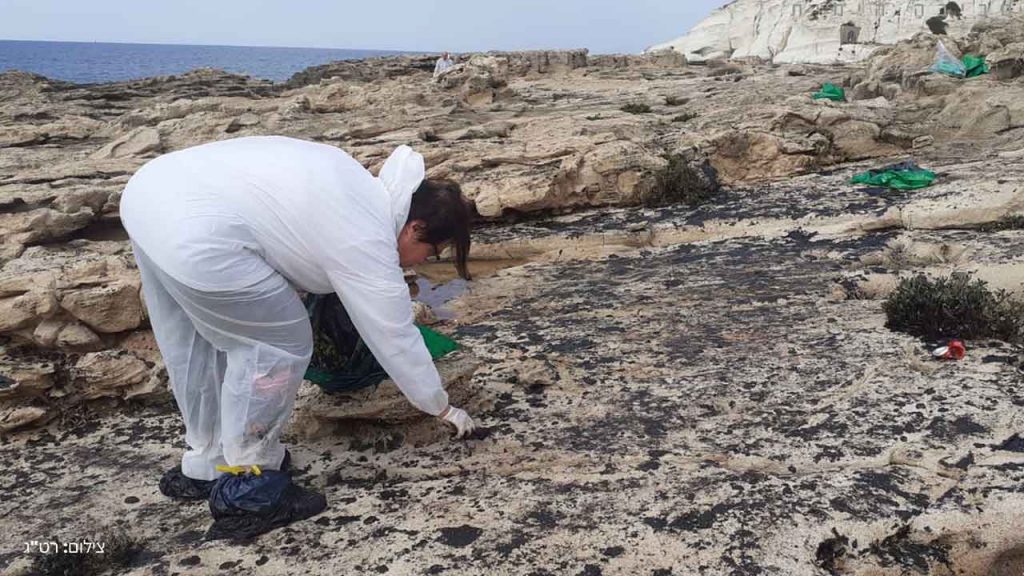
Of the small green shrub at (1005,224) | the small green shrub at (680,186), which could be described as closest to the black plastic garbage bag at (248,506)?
the small green shrub at (1005,224)

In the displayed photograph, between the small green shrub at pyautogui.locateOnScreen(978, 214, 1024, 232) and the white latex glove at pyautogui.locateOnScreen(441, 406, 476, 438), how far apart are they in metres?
5.61

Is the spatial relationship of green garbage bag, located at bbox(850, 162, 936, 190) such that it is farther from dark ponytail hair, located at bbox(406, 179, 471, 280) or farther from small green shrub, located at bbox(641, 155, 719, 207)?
dark ponytail hair, located at bbox(406, 179, 471, 280)

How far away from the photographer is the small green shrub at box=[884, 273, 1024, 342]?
15.6 ft

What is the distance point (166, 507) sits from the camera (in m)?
3.75

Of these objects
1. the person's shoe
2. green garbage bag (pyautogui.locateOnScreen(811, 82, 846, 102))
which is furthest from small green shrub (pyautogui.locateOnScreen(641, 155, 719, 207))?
the person's shoe

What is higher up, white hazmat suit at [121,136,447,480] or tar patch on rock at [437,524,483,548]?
white hazmat suit at [121,136,447,480]

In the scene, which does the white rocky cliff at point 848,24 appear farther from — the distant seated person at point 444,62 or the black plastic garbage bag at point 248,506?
the black plastic garbage bag at point 248,506

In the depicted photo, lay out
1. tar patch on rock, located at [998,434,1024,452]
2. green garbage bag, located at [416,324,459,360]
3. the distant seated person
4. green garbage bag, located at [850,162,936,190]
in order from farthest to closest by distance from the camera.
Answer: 1. the distant seated person
2. green garbage bag, located at [850,162,936,190]
3. green garbage bag, located at [416,324,459,360]
4. tar patch on rock, located at [998,434,1024,452]

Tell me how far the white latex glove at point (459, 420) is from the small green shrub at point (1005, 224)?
5607 mm

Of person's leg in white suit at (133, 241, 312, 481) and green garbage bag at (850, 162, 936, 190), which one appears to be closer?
person's leg in white suit at (133, 241, 312, 481)

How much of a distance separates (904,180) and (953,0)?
140 ft

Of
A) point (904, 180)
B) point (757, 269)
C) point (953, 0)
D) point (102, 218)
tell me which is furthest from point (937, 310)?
point (953, 0)

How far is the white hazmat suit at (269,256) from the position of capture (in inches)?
126

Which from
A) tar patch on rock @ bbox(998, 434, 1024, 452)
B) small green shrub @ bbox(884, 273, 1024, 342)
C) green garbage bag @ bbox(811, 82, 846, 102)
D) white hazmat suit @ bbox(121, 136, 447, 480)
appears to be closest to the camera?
white hazmat suit @ bbox(121, 136, 447, 480)
